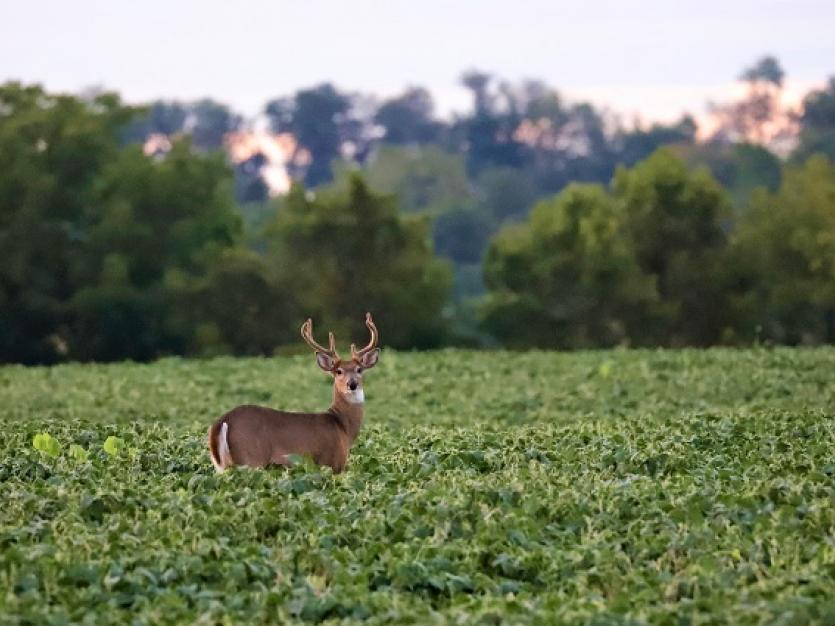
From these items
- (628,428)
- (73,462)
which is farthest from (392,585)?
(628,428)

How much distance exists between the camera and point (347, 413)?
51.6ft

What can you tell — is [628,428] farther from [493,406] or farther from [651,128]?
[651,128]

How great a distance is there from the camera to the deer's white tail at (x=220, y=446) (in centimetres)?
1448

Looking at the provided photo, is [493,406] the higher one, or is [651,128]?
[651,128]

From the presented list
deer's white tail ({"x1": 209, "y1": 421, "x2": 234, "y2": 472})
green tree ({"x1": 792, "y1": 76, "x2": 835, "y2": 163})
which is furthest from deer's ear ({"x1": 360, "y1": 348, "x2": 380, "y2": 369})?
green tree ({"x1": 792, "y1": 76, "x2": 835, "y2": 163})

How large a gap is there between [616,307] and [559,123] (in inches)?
3971

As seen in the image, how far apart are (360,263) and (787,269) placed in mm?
14509

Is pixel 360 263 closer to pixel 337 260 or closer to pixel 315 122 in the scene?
pixel 337 260

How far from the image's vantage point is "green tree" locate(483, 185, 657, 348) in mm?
64500

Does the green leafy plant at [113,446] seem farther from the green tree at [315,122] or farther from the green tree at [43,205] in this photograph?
the green tree at [315,122]

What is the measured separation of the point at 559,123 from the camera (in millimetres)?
164250

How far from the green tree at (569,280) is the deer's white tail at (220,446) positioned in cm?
4855

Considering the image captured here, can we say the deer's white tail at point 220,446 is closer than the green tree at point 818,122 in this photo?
Yes

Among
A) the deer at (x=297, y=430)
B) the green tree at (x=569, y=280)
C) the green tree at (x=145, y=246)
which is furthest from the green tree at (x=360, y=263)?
the deer at (x=297, y=430)
